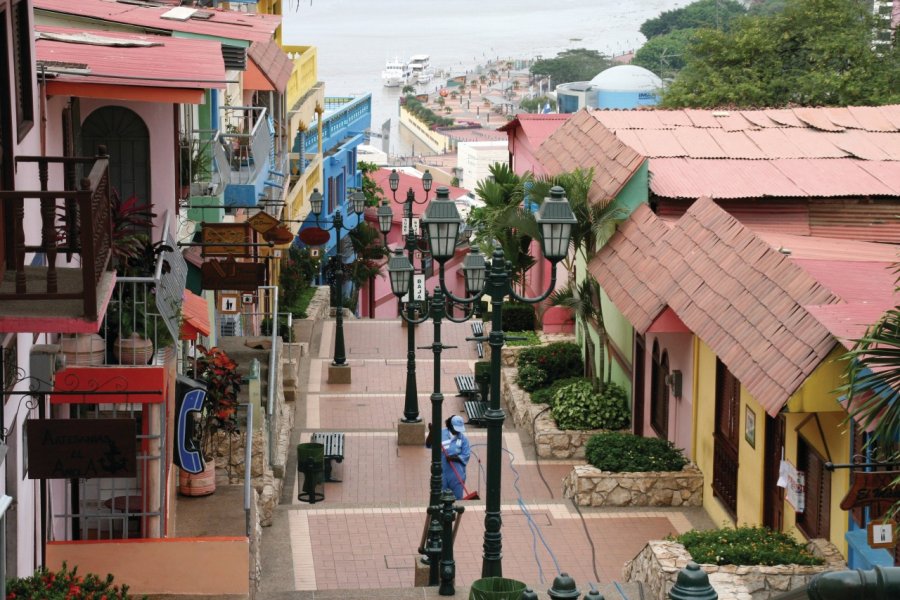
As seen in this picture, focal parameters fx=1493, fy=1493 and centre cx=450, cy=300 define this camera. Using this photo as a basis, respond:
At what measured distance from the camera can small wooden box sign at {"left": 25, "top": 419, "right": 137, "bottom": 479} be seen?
1120 cm

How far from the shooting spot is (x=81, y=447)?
36.9ft

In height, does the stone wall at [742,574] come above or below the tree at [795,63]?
below

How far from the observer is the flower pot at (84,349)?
42.2ft

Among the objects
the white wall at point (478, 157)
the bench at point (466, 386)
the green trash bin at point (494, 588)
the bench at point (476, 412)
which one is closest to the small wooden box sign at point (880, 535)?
the green trash bin at point (494, 588)

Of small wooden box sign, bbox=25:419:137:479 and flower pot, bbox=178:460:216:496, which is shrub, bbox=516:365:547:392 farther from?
small wooden box sign, bbox=25:419:137:479

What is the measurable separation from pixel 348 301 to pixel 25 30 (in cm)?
3436

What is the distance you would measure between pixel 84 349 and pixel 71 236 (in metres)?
2.74

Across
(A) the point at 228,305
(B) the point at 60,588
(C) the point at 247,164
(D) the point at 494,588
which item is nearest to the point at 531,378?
(A) the point at 228,305

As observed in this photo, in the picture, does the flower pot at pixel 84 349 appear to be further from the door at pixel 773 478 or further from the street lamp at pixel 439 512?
the door at pixel 773 478

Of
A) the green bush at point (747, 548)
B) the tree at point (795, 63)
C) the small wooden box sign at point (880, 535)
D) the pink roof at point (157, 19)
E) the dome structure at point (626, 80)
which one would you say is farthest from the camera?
the dome structure at point (626, 80)

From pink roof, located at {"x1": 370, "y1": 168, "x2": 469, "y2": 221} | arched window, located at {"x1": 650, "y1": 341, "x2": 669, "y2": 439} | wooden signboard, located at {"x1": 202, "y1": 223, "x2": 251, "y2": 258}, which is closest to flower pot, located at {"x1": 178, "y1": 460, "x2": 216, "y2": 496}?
wooden signboard, located at {"x1": 202, "y1": 223, "x2": 251, "y2": 258}

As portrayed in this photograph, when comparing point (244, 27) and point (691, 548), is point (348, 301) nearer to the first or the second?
point (244, 27)

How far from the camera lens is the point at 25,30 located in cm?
1196

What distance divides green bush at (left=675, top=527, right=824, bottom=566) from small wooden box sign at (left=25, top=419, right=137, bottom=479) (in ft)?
21.3
